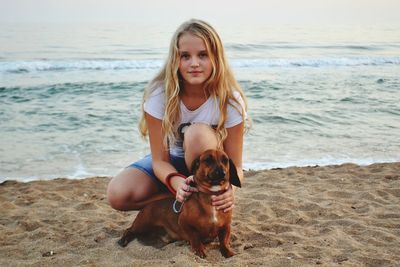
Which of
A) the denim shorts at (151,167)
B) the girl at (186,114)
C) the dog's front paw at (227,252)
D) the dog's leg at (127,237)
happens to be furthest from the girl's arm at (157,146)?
the dog's front paw at (227,252)

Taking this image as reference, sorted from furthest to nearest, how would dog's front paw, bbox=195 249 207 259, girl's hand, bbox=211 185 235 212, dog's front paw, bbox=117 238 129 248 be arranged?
dog's front paw, bbox=117 238 129 248, dog's front paw, bbox=195 249 207 259, girl's hand, bbox=211 185 235 212

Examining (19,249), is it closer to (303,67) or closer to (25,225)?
(25,225)

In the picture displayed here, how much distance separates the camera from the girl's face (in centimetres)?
331

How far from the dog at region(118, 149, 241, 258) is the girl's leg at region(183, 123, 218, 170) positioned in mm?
169

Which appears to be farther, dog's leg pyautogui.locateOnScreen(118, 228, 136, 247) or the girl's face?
dog's leg pyautogui.locateOnScreen(118, 228, 136, 247)

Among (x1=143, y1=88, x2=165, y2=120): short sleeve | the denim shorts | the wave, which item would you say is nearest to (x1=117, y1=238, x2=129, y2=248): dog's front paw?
the denim shorts

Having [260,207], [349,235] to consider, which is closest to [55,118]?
[260,207]

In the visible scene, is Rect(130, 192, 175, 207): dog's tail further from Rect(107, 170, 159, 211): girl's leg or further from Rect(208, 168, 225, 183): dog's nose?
Rect(208, 168, 225, 183): dog's nose

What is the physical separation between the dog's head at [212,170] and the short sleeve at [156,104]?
0.60 m

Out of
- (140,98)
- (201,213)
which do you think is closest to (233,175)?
(201,213)

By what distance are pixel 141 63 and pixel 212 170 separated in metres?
15.0

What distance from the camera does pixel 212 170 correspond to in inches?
114

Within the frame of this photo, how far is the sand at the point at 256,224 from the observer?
10.4 ft

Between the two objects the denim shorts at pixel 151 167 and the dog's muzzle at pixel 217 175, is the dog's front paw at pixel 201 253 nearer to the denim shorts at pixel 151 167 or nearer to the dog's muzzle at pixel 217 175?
the dog's muzzle at pixel 217 175
